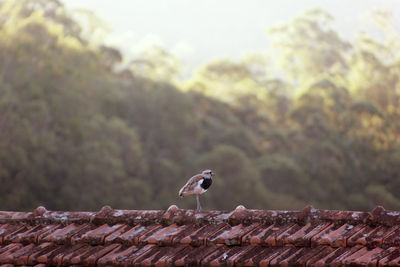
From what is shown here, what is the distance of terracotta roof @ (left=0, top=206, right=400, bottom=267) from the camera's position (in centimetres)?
402

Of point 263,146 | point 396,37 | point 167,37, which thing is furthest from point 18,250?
point 167,37

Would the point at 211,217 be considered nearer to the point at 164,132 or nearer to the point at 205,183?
the point at 205,183

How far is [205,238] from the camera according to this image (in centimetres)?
438

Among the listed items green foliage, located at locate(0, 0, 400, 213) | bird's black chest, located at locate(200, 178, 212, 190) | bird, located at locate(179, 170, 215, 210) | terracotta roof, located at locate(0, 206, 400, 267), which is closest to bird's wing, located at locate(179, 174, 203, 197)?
bird, located at locate(179, 170, 215, 210)

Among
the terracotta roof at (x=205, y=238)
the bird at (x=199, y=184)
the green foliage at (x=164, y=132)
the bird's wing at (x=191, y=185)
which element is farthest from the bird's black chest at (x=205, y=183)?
the green foliage at (x=164, y=132)

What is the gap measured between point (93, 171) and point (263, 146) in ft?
36.4

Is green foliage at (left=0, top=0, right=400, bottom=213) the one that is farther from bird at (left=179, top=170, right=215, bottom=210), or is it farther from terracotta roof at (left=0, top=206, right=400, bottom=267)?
terracotta roof at (left=0, top=206, right=400, bottom=267)

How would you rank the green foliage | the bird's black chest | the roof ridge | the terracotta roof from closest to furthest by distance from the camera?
the terracotta roof → the roof ridge → the bird's black chest → the green foliage

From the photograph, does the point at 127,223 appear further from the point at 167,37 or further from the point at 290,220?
the point at 167,37

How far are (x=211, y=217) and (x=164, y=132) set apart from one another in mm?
28737

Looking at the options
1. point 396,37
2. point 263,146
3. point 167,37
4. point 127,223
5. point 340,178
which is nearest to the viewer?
→ point 127,223

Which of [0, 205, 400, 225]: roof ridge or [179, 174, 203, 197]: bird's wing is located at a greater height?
[179, 174, 203, 197]: bird's wing

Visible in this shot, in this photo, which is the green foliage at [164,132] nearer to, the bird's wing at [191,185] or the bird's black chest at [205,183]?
the bird's wing at [191,185]

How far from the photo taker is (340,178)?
34094 millimetres
